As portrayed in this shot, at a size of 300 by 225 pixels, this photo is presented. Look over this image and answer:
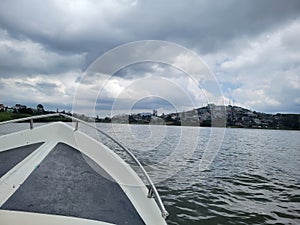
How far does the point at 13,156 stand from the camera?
3246mm

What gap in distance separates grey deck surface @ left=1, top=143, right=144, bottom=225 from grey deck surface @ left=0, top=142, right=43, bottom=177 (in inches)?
12.4

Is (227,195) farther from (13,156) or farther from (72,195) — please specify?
(13,156)

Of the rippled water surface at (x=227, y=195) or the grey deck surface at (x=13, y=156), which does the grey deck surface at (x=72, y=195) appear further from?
the rippled water surface at (x=227, y=195)

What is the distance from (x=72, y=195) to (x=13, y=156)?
127 centimetres

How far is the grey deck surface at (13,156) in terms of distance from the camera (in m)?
2.91

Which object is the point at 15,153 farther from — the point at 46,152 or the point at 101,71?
the point at 101,71

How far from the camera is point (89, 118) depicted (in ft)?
14.1

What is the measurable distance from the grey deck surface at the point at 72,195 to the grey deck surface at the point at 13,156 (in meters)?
0.31

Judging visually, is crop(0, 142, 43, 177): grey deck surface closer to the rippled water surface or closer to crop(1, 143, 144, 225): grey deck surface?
crop(1, 143, 144, 225): grey deck surface

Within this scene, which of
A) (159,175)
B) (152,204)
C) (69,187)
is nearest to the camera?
(152,204)

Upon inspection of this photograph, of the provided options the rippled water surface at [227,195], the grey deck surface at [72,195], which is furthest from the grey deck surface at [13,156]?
the rippled water surface at [227,195]

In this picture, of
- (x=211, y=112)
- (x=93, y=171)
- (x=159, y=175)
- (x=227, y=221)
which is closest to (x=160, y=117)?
(x=211, y=112)

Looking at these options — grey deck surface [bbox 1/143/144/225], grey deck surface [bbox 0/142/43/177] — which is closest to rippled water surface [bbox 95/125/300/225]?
grey deck surface [bbox 1/143/144/225]

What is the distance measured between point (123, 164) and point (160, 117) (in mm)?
3346
